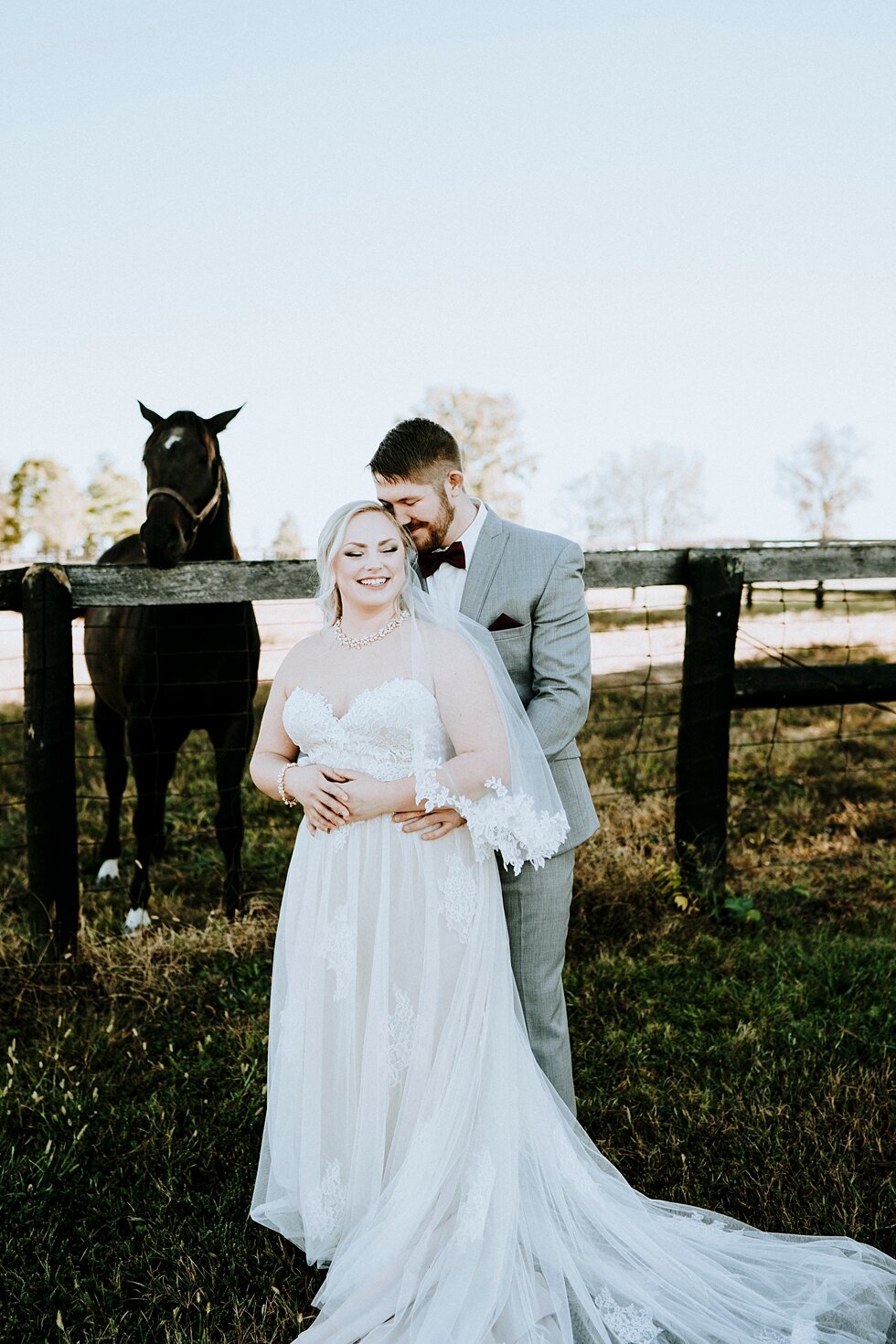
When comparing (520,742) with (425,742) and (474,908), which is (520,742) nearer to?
(425,742)

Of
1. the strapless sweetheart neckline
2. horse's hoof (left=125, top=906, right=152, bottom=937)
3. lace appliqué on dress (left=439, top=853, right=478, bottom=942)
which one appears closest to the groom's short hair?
the strapless sweetheart neckline

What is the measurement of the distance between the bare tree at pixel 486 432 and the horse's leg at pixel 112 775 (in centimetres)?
4924

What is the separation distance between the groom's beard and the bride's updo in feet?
0.54

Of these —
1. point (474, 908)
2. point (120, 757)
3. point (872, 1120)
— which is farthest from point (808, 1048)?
point (120, 757)

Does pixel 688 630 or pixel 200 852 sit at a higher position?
pixel 688 630

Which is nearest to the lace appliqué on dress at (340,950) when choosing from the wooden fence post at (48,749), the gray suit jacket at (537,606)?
the gray suit jacket at (537,606)

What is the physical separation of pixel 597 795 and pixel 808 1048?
270 centimetres

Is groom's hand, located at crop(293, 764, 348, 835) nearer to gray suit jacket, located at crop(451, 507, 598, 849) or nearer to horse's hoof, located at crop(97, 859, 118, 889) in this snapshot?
gray suit jacket, located at crop(451, 507, 598, 849)

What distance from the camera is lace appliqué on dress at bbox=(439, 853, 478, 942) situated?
2602 millimetres

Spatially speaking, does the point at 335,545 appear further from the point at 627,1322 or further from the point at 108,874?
the point at 108,874

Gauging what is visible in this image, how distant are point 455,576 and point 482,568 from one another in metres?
0.11

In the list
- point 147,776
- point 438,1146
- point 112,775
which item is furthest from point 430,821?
point 112,775

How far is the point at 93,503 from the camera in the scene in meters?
56.2

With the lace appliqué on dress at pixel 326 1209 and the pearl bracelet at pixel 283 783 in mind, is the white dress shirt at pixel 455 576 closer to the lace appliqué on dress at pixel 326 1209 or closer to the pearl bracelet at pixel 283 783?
the pearl bracelet at pixel 283 783
